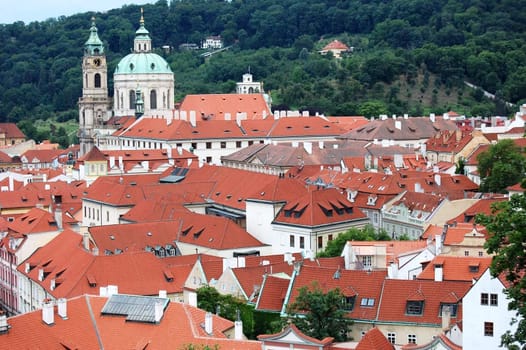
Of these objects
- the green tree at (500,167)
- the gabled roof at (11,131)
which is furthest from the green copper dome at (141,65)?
the green tree at (500,167)

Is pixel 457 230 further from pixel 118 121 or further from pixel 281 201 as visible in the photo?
pixel 118 121

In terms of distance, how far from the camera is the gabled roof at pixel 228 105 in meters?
131

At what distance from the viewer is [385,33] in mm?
185375

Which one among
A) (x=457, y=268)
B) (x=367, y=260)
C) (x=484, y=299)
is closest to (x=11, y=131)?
(x=367, y=260)

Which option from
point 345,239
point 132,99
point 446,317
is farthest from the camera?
point 132,99

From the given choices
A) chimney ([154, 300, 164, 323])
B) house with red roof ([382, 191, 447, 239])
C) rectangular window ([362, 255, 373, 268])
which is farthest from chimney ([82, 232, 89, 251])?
chimney ([154, 300, 164, 323])

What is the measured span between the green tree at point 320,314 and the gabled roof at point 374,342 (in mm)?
3091

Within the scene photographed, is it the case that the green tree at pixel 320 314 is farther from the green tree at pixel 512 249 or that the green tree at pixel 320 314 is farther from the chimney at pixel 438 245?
the green tree at pixel 512 249

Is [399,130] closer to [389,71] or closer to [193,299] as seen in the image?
[389,71]

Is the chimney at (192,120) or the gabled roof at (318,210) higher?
the gabled roof at (318,210)

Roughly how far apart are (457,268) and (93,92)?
108 m

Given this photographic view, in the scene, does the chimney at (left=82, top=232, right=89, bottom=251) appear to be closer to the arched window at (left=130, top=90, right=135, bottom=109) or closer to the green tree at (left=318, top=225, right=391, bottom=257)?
the green tree at (left=318, top=225, right=391, bottom=257)

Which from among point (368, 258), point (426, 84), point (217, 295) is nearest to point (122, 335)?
point (217, 295)

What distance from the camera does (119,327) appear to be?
39.5 metres
